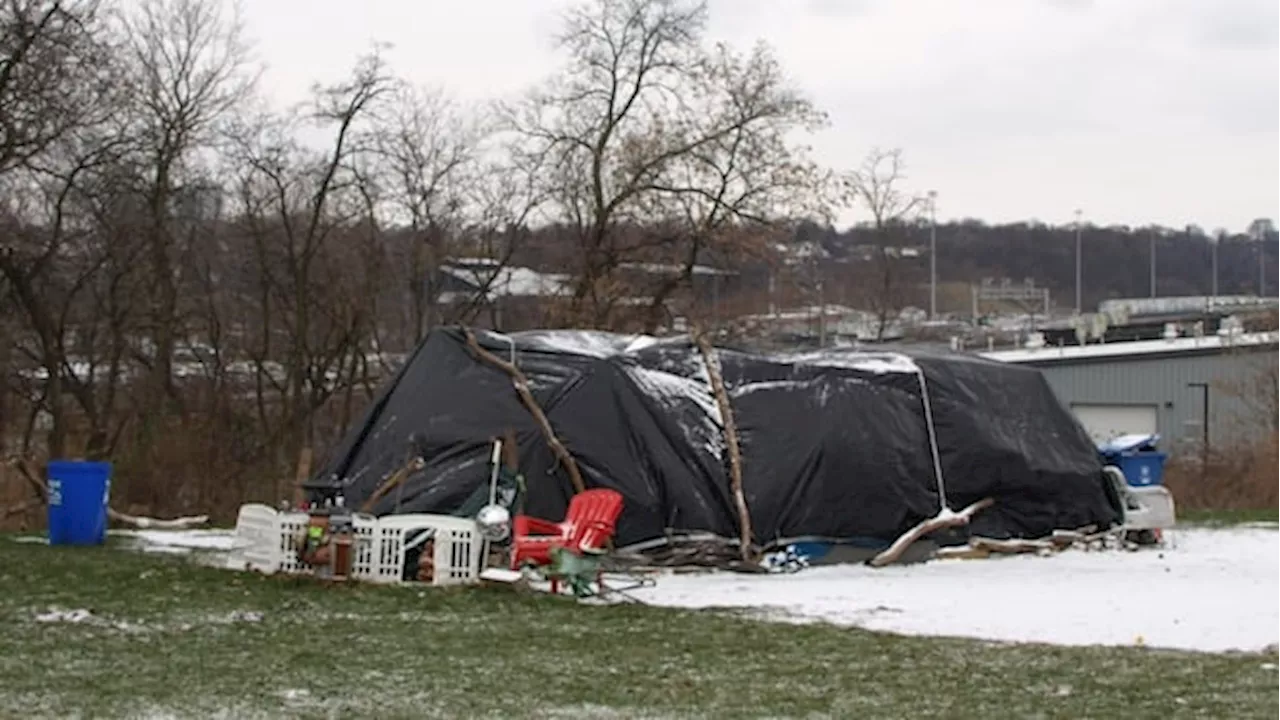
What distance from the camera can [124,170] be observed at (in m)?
23.2

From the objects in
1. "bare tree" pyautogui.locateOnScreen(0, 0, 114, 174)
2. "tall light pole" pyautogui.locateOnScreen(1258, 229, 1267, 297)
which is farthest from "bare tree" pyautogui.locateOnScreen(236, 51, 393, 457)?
"tall light pole" pyautogui.locateOnScreen(1258, 229, 1267, 297)

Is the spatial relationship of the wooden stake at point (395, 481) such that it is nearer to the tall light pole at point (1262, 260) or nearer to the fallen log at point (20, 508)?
the fallen log at point (20, 508)

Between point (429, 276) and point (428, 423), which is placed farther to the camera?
point (429, 276)

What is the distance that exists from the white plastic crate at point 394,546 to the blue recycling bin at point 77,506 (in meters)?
3.04

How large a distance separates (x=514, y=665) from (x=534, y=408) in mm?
5404

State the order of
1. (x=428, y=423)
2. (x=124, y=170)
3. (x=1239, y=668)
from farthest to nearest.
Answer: (x=124, y=170)
(x=428, y=423)
(x=1239, y=668)

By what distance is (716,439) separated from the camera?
43.3ft

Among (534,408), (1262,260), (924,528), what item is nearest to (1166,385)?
(1262,260)

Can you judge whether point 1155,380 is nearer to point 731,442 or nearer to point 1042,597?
point 731,442

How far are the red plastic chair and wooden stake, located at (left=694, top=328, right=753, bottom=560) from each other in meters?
1.09

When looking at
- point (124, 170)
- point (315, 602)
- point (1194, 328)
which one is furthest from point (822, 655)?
point (1194, 328)

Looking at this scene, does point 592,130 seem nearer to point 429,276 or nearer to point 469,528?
point 429,276

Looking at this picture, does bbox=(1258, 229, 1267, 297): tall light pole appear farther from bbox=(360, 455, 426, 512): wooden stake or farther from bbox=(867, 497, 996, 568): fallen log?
bbox=(360, 455, 426, 512): wooden stake

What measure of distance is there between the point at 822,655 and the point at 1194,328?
40333mm
